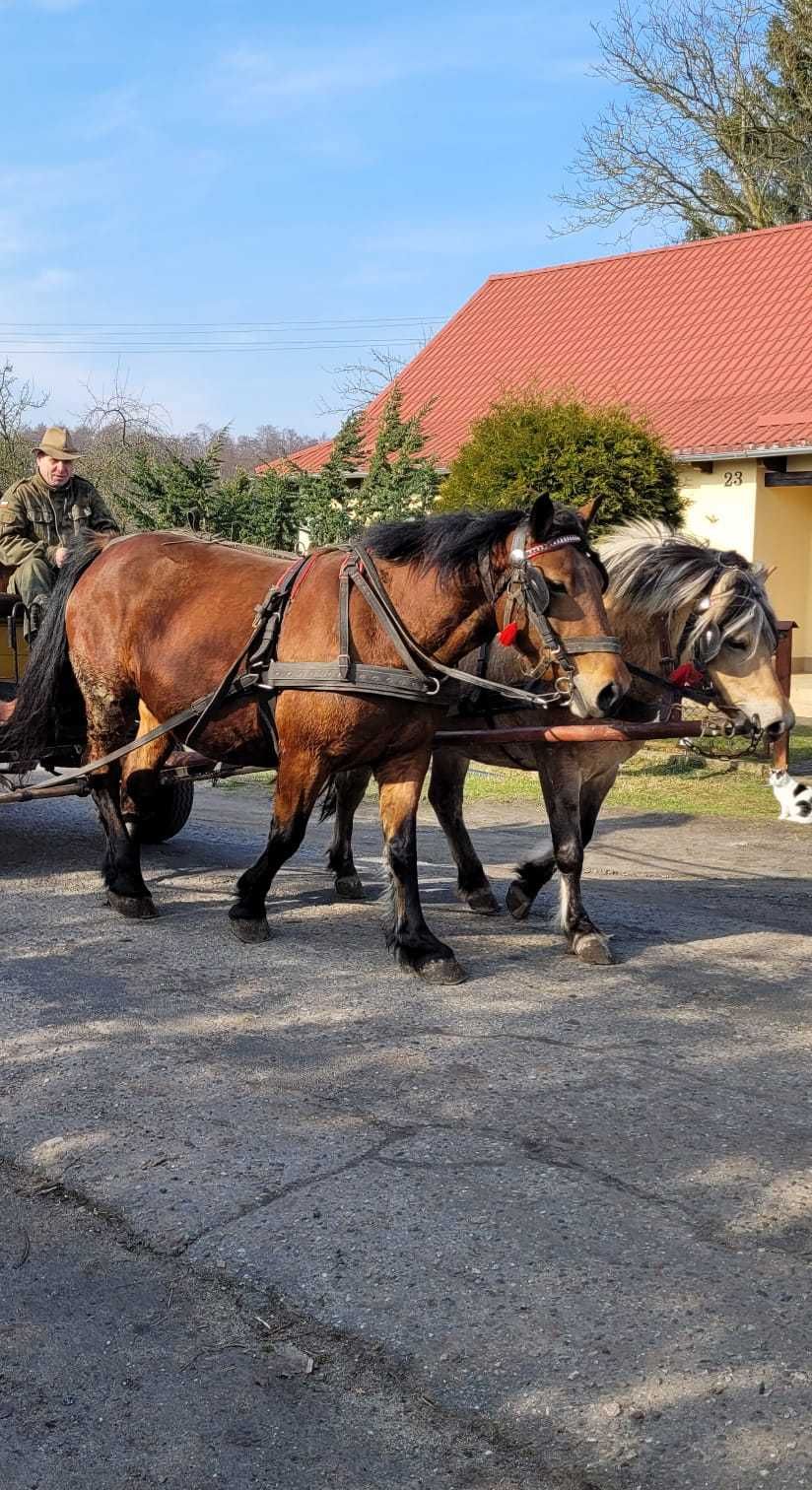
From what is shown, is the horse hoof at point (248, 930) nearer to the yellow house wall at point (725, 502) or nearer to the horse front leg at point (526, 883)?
the horse front leg at point (526, 883)

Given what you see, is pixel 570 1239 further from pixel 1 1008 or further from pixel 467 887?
pixel 467 887

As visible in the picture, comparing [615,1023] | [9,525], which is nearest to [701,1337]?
[615,1023]

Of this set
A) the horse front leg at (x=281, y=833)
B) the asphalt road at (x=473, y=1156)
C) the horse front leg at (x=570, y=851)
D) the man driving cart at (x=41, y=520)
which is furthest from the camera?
the man driving cart at (x=41, y=520)

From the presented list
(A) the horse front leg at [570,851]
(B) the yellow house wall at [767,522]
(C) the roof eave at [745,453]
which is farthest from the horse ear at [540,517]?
(B) the yellow house wall at [767,522]

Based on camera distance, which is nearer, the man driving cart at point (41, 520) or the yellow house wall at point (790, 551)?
the man driving cart at point (41, 520)

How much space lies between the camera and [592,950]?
6.05m

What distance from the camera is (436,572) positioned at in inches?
226

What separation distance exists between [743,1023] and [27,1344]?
2.99 m

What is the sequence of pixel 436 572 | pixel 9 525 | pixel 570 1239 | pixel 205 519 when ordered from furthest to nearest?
pixel 205 519, pixel 9 525, pixel 436 572, pixel 570 1239

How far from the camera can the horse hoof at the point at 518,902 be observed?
6848mm

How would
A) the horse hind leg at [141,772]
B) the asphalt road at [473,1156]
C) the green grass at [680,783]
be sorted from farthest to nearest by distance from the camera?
the green grass at [680,783], the horse hind leg at [141,772], the asphalt road at [473,1156]

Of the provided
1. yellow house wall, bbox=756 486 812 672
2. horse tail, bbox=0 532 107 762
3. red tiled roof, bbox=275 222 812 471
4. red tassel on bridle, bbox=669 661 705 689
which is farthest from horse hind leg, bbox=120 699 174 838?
yellow house wall, bbox=756 486 812 672

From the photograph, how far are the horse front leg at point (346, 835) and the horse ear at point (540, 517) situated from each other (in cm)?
214

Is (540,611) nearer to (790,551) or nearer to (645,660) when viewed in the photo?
(645,660)
